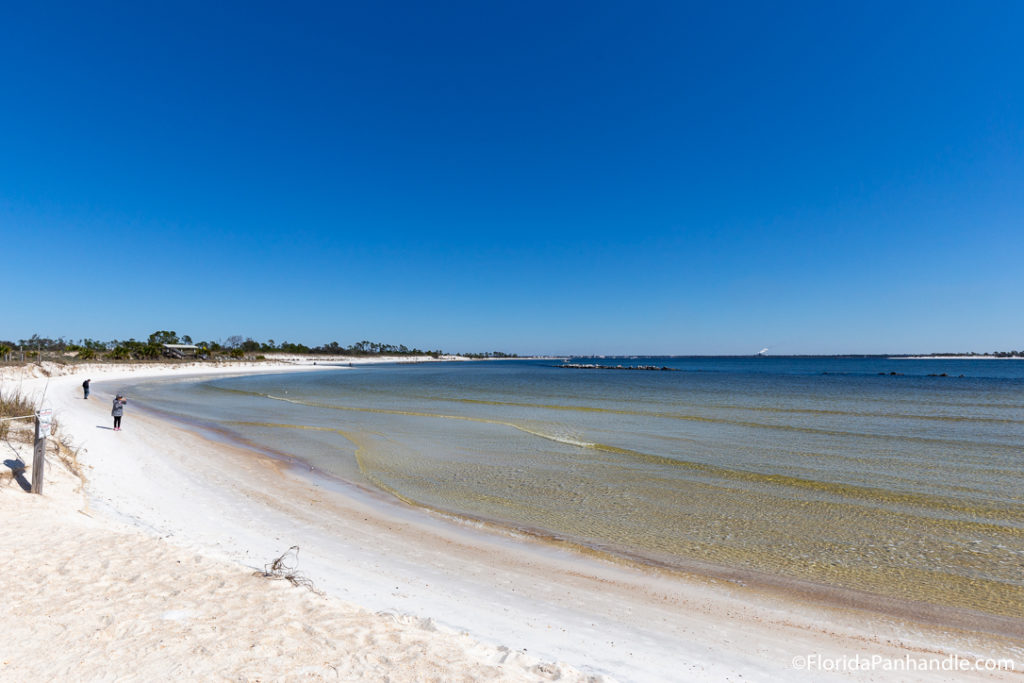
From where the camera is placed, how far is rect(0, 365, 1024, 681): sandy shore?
4.28 m

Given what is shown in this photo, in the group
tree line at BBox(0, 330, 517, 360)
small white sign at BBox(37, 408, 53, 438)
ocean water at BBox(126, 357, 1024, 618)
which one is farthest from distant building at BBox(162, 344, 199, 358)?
small white sign at BBox(37, 408, 53, 438)

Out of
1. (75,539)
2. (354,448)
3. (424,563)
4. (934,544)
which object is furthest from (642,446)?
(75,539)

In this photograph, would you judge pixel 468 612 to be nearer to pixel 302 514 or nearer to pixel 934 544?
pixel 302 514

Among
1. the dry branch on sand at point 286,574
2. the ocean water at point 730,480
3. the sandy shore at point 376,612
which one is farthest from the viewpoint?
the ocean water at point 730,480

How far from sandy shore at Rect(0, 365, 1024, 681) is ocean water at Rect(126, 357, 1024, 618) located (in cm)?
112

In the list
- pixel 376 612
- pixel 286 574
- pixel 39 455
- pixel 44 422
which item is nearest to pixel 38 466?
pixel 39 455

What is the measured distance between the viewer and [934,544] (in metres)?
8.30

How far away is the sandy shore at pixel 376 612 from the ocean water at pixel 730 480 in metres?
1.12

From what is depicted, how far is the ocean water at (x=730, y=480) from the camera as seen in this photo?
7672 mm

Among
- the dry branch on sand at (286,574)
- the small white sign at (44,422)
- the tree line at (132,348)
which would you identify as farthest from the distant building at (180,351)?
the dry branch on sand at (286,574)

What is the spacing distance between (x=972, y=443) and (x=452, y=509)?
19.7 m

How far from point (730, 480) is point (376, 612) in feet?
33.7

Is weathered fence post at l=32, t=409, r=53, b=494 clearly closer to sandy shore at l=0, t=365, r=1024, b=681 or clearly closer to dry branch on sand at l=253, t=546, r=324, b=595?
sandy shore at l=0, t=365, r=1024, b=681

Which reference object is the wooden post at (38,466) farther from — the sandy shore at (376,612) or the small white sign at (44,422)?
the sandy shore at (376,612)
